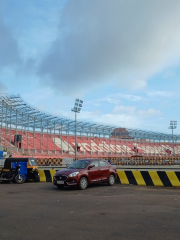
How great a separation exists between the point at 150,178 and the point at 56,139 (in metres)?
53.9

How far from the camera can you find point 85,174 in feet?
45.0

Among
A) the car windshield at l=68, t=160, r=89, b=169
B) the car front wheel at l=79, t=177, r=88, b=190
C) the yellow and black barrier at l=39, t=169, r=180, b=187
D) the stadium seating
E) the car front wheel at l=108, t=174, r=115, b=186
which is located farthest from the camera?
the stadium seating

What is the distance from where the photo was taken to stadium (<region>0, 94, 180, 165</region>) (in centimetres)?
4344

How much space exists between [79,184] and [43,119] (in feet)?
129

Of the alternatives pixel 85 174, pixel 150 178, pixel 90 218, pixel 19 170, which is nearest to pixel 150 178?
pixel 150 178

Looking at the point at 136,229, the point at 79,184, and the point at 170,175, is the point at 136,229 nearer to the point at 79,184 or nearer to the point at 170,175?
the point at 79,184

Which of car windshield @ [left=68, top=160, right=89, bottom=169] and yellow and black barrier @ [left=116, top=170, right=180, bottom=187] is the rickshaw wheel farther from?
yellow and black barrier @ [left=116, top=170, right=180, bottom=187]

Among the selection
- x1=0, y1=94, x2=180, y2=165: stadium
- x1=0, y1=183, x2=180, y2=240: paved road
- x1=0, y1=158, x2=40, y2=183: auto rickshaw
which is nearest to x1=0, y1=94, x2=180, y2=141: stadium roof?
x1=0, y1=94, x2=180, y2=165: stadium

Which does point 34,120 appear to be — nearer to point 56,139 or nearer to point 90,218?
point 56,139

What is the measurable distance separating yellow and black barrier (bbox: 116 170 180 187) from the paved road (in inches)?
163

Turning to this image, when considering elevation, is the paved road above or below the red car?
below

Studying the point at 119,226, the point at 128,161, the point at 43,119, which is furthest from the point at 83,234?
the point at 43,119

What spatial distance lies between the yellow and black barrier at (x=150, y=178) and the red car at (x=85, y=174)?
895 millimetres

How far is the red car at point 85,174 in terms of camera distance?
13.3 m
